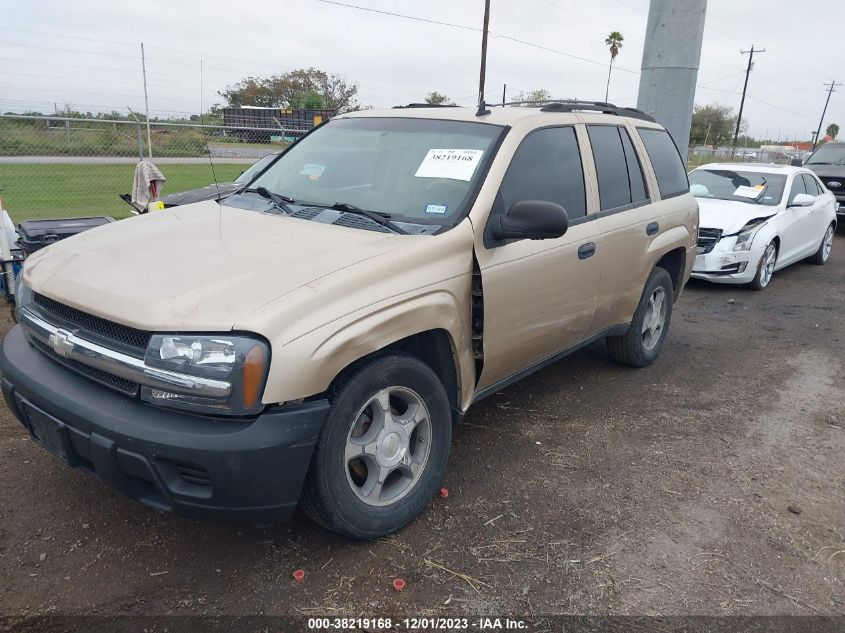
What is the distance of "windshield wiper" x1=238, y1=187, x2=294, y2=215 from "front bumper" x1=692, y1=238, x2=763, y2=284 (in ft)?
19.0

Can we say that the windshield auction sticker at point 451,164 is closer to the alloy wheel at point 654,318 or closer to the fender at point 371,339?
the fender at point 371,339

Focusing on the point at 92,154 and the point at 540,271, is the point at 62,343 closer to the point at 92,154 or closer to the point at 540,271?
the point at 540,271

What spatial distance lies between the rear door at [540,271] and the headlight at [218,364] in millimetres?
1273

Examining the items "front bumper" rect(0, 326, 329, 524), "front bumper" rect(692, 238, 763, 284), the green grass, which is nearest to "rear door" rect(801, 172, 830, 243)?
"front bumper" rect(692, 238, 763, 284)

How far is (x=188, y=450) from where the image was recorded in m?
2.29

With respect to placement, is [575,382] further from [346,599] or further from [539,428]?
[346,599]

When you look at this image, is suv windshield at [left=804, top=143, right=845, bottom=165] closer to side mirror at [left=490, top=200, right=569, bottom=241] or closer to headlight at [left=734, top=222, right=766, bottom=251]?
headlight at [left=734, top=222, right=766, bottom=251]

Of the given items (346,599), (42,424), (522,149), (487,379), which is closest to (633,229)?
(522,149)

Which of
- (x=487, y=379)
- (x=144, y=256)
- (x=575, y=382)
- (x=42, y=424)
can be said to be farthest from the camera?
(x=575, y=382)

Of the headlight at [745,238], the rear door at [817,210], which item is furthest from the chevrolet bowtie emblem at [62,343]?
the rear door at [817,210]

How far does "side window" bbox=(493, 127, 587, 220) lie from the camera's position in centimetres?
347

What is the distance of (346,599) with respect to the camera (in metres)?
2.62

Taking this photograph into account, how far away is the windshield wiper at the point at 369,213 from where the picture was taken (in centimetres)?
315

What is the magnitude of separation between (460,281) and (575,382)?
88.3 inches
